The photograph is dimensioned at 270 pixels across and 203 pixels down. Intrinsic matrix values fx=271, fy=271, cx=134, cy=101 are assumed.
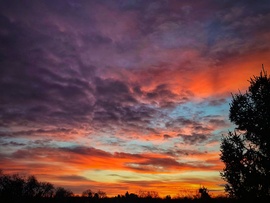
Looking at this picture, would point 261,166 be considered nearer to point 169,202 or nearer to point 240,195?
point 240,195

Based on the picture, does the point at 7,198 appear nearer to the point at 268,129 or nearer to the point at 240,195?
the point at 240,195

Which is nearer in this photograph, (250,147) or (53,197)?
(250,147)

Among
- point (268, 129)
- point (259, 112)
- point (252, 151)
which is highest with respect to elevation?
point (259, 112)

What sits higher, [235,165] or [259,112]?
[259,112]

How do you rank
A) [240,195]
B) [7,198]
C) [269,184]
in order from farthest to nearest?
[7,198]
[240,195]
[269,184]

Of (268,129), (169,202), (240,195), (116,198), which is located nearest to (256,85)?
(268,129)

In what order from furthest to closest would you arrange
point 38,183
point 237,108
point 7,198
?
point 38,183, point 7,198, point 237,108

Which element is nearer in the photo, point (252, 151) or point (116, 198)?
point (252, 151)

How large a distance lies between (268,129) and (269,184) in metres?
4.26

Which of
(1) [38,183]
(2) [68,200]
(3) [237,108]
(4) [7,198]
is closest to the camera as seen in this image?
(3) [237,108]

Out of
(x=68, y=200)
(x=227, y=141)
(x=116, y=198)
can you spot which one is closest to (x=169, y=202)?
(x=116, y=198)

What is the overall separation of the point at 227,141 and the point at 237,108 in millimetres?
3229

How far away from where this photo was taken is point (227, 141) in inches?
1003

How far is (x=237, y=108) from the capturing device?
82.8ft
